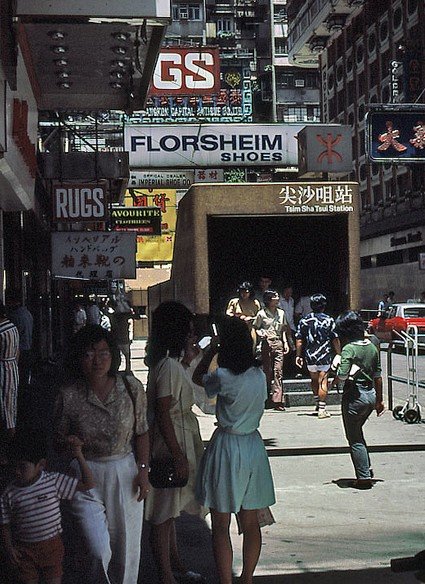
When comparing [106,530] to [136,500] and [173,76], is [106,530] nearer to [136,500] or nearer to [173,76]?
[136,500]

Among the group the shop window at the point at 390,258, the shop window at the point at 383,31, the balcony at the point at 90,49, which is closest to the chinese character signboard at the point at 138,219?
the balcony at the point at 90,49

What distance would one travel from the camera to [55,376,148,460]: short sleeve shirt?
4789mm

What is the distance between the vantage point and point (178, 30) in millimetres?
78500

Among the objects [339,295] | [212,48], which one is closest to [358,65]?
[212,48]

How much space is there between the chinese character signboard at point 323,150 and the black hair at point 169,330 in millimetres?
11282

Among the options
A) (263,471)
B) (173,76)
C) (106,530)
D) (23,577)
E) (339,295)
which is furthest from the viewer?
(173,76)

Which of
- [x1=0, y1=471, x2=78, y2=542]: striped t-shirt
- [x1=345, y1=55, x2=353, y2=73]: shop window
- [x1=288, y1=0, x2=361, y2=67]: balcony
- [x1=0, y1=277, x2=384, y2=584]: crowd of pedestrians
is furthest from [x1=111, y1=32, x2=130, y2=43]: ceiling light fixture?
[x1=345, y1=55, x2=353, y2=73]: shop window

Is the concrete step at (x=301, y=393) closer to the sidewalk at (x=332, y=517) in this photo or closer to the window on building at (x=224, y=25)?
the sidewalk at (x=332, y=517)

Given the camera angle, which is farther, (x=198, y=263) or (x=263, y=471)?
(x=198, y=263)

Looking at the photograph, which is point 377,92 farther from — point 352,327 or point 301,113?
point 352,327

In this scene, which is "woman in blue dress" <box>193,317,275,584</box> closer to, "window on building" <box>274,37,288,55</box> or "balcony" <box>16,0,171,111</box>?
"balcony" <box>16,0,171,111</box>

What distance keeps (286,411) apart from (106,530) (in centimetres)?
978

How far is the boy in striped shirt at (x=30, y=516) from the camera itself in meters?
4.45

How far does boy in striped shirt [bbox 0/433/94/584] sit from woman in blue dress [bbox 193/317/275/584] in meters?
1.19
